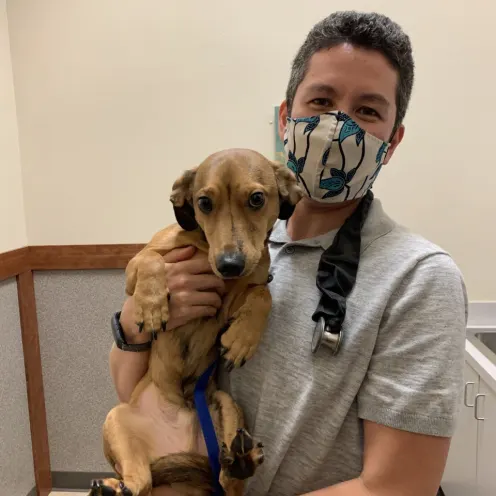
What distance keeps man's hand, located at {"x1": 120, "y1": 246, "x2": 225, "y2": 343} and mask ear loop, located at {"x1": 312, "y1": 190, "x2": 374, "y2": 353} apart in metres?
0.29

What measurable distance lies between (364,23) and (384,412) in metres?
0.85

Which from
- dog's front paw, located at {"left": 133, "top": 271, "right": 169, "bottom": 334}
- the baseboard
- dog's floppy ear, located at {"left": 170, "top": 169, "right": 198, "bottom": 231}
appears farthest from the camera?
the baseboard

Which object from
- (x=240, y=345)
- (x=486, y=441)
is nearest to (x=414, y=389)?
(x=240, y=345)

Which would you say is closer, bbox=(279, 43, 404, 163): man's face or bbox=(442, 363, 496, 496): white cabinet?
bbox=(279, 43, 404, 163): man's face

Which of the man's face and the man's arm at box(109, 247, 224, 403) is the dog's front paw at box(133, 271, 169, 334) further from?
the man's face

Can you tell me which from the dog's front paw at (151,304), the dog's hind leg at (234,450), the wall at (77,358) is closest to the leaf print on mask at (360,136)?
the dog's front paw at (151,304)

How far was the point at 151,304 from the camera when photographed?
110 cm

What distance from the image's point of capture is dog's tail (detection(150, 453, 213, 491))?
1.15 metres

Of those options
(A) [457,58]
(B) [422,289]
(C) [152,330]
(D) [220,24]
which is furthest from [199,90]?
(B) [422,289]

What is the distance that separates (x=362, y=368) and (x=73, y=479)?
2.40 meters

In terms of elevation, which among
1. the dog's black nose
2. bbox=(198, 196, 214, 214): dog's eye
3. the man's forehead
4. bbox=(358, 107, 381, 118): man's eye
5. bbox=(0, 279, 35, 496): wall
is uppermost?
the man's forehead

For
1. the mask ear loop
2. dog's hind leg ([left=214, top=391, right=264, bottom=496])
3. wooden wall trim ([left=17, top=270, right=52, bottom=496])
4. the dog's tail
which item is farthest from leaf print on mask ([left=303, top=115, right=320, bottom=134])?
wooden wall trim ([left=17, top=270, right=52, bottom=496])

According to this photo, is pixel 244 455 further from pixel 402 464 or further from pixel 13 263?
pixel 13 263

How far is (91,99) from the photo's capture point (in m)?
2.36
